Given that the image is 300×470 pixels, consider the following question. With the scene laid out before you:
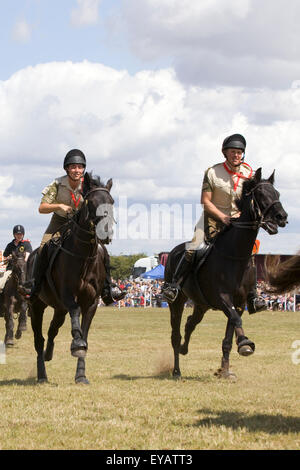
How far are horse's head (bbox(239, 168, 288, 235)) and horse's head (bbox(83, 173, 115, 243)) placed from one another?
7.03 ft

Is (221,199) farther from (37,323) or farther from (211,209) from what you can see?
(37,323)

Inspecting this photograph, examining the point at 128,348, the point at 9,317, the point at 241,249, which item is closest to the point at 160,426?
the point at 241,249

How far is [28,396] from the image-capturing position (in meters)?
9.44

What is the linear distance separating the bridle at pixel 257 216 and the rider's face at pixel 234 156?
2.95 feet

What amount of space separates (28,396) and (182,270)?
→ 3.85m

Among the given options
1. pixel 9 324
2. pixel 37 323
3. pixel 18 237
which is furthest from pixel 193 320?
pixel 18 237

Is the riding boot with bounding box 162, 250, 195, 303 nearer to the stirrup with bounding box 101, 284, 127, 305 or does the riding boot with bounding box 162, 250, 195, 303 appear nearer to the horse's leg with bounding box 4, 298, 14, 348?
the stirrup with bounding box 101, 284, 127, 305

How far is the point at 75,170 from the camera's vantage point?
36.3 ft

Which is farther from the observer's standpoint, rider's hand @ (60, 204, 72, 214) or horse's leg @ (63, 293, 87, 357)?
rider's hand @ (60, 204, 72, 214)

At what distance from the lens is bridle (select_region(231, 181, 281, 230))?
10.1 metres

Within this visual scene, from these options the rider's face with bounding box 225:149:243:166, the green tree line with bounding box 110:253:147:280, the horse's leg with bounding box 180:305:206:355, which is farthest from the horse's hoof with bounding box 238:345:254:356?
the green tree line with bounding box 110:253:147:280

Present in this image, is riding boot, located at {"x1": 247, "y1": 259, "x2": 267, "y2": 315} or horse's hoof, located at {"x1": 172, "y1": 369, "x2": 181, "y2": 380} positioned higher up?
riding boot, located at {"x1": 247, "y1": 259, "x2": 267, "y2": 315}

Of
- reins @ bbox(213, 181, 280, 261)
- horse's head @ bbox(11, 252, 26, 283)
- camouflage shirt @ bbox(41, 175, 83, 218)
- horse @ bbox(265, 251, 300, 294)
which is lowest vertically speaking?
horse @ bbox(265, 251, 300, 294)
